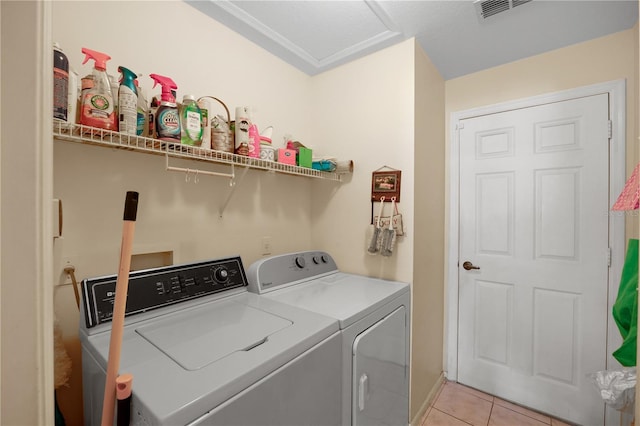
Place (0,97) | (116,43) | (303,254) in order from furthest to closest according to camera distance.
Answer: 1. (303,254)
2. (116,43)
3. (0,97)

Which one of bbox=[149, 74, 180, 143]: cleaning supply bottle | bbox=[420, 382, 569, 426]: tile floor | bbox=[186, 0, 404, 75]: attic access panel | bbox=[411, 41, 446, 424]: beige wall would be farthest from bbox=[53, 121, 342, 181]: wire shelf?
bbox=[420, 382, 569, 426]: tile floor

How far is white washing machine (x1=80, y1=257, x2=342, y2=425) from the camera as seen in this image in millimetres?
739

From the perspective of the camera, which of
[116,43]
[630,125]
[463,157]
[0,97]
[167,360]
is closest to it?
[0,97]

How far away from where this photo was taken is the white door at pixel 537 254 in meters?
1.85

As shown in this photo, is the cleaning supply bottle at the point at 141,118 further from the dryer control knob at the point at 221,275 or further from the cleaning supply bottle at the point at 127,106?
the dryer control knob at the point at 221,275

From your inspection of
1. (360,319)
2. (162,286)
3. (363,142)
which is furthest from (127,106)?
(363,142)

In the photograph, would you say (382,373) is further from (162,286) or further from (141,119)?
(141,119)

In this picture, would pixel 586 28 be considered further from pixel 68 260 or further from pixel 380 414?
pixel 68 260

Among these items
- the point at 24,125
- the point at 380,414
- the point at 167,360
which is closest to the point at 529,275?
the point at 380,414

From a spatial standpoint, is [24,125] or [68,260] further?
[68,260]

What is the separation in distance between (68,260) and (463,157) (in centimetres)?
262

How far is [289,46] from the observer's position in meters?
1.96

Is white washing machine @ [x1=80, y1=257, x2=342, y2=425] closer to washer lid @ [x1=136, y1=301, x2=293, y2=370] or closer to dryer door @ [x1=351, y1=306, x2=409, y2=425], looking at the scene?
washer lid @ [x1=136, y1=301, x2=293, y2=370]

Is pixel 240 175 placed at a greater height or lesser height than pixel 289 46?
lesser
